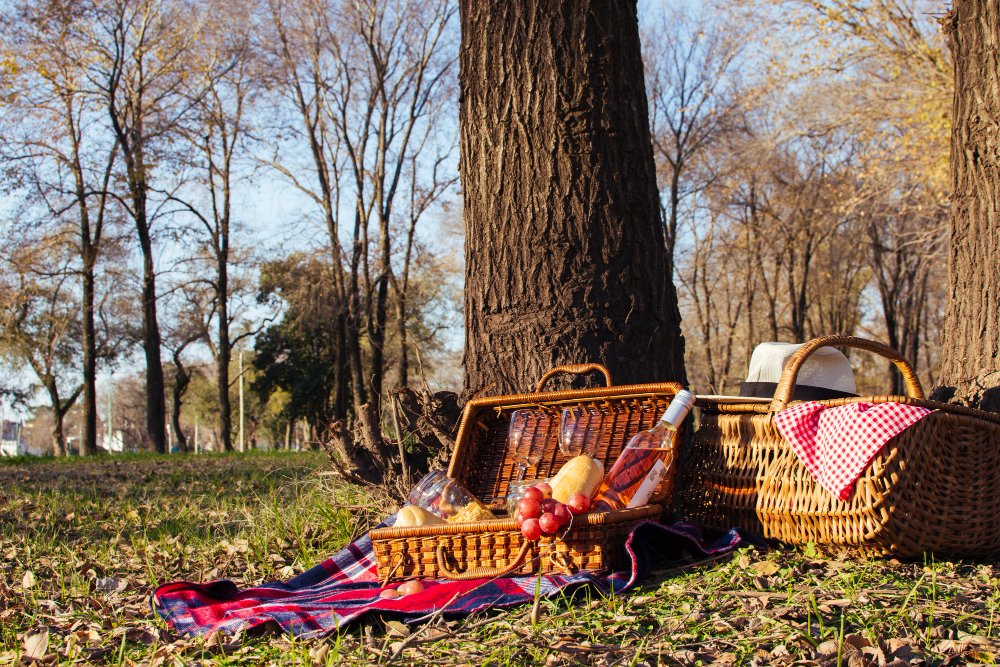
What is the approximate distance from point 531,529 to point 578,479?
0.31 metres

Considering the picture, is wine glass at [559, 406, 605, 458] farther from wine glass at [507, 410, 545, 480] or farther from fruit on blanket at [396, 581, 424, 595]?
fruit on blanket at [396, 581, 424, 595]

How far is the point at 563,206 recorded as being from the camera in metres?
4.13

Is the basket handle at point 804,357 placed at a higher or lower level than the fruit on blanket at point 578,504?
higher

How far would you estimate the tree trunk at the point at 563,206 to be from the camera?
4109mm

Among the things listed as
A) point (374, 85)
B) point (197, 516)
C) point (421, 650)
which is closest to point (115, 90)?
point (374, 85)

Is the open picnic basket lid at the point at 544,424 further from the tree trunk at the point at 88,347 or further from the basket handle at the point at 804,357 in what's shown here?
the tree trunk at the point at 88,347

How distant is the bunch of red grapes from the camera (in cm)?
273

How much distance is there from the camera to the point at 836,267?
31.0 metres

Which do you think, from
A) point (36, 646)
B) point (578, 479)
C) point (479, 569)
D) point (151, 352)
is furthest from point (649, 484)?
point (151, 352)

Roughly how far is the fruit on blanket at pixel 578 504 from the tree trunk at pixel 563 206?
4.39ft

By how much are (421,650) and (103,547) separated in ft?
9.48

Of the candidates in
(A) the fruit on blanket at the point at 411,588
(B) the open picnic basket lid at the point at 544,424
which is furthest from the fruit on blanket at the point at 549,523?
(B) the open picnic basket lid at the point at 544,424

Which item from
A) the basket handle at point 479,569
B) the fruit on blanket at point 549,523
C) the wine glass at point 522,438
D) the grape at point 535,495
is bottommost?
the basket handle at point 479,569

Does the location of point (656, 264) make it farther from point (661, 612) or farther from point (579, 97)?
point (661, 612)
